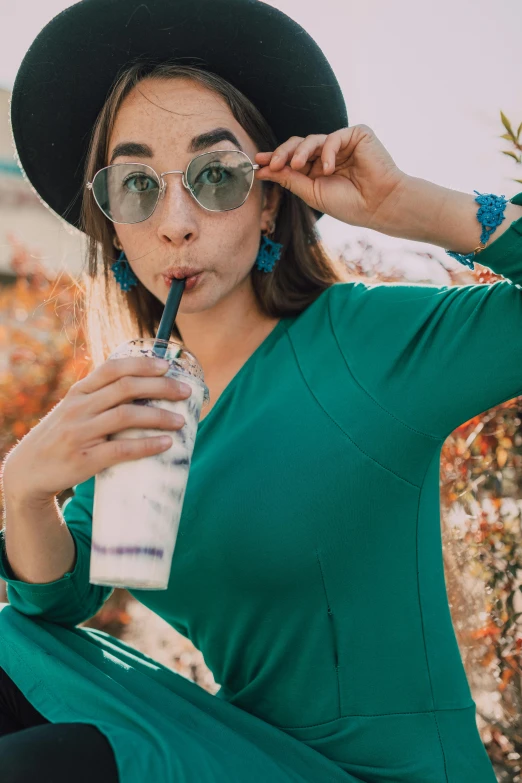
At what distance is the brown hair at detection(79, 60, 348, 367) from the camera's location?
2.32 m

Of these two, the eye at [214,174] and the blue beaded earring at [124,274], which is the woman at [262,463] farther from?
Answer: the blue beaded earring at [124,274]

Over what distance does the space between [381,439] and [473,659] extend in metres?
1.30

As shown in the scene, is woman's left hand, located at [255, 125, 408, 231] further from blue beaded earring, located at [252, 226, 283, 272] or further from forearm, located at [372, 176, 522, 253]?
blue beaded earring, located at [252, 226, 283, 272]

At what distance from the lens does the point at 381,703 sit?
1.85 metres

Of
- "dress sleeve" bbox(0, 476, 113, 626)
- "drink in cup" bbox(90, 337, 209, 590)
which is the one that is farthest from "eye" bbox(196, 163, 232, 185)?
"dress sleeve" bbox(0, 476, 113, 626)

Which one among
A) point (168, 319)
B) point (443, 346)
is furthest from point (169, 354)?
point (443, 346)

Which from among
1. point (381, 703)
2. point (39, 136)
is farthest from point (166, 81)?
point (381, 703)

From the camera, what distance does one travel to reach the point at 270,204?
2420 millimetres

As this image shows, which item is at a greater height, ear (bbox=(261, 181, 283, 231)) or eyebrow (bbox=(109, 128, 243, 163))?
eyebrow (bbox=(109, 128, 243, 163))

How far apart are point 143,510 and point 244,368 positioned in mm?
811

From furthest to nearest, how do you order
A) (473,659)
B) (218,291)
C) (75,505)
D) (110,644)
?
(473,659), (75,505), (218,291), (110,644)

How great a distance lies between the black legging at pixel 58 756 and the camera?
1.43 metres

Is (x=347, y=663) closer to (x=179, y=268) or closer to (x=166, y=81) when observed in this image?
(x=179, y=268)

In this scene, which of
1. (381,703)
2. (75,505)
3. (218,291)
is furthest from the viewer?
(75,505)
